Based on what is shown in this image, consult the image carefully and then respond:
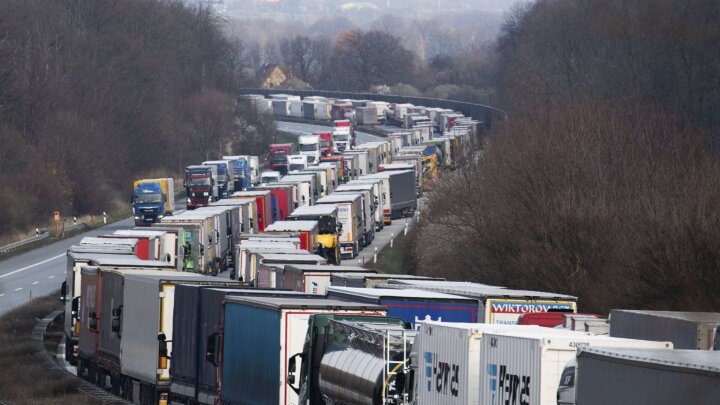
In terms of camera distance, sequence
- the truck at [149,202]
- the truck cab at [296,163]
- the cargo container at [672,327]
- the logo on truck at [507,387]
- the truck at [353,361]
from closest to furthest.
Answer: the logo on truck at [507,387]
the truck at [353,361]
the cargo container at [672,327]
the truck at [149,202]
the truck cab at [296,163]

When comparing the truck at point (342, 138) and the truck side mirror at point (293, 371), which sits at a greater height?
the truck side mirror at point (293, 371)

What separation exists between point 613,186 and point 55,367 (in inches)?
751

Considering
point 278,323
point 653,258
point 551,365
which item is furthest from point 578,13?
point 551,365

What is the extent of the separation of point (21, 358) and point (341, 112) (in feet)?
469

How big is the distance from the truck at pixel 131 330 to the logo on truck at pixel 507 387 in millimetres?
13002

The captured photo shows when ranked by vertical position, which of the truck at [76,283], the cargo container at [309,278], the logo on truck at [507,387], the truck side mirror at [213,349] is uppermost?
the logo on truck at [507,387]

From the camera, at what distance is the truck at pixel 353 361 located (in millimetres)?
19453

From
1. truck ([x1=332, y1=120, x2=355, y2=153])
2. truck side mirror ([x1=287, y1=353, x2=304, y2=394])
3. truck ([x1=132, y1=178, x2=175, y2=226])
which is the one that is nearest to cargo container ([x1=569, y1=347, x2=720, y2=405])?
truck side mirror ([x1=287, y1=353, x2=304, y2=394])

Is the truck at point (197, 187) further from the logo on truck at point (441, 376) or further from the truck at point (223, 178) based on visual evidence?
the logo on truck at point (441, 376)

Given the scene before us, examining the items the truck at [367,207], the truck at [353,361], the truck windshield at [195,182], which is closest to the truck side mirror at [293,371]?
the truck at [353,361]

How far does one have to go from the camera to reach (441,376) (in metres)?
18.9

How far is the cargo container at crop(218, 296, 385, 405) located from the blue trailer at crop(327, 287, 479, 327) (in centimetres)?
134

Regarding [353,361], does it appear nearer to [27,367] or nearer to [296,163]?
[27,367]

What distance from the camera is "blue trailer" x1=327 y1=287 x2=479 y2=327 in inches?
1016
